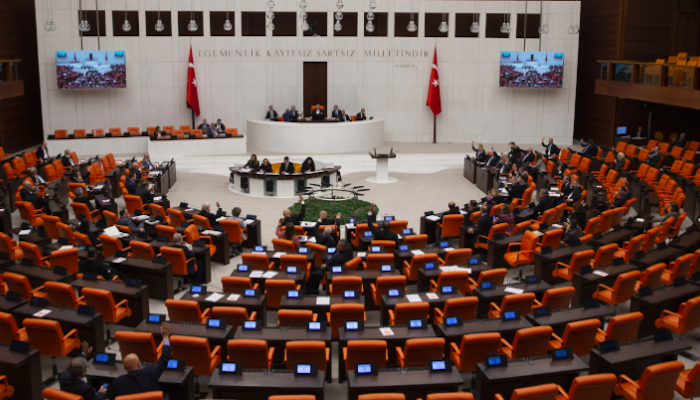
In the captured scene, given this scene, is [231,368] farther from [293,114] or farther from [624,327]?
[293,114]

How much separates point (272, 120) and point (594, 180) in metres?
13.7

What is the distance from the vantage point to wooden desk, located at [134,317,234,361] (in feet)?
25.7

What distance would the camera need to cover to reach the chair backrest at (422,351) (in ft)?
24.1

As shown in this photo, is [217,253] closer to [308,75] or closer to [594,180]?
[594,180]

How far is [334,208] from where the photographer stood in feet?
55.7

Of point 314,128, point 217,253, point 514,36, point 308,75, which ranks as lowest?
point 217,253

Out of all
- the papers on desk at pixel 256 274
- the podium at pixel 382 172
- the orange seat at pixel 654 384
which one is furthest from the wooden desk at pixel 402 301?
the podium at pixel 382 172

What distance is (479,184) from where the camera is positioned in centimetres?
2020

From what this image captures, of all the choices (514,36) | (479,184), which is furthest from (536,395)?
(514,36)

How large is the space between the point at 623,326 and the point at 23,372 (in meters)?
7.32

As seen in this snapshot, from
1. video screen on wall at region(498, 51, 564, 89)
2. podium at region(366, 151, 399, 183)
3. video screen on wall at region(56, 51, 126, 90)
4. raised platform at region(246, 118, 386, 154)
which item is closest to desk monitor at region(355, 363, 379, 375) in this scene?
podium at region(366, 151, 399, 183)

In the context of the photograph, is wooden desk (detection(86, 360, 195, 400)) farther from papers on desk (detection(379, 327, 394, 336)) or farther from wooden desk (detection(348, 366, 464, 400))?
papers on desk (detection(379, 327, 394, 336))

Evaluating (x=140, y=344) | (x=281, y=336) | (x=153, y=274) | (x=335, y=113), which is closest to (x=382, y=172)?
(x=335, y=113)

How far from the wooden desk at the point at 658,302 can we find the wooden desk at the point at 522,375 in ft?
8.14
